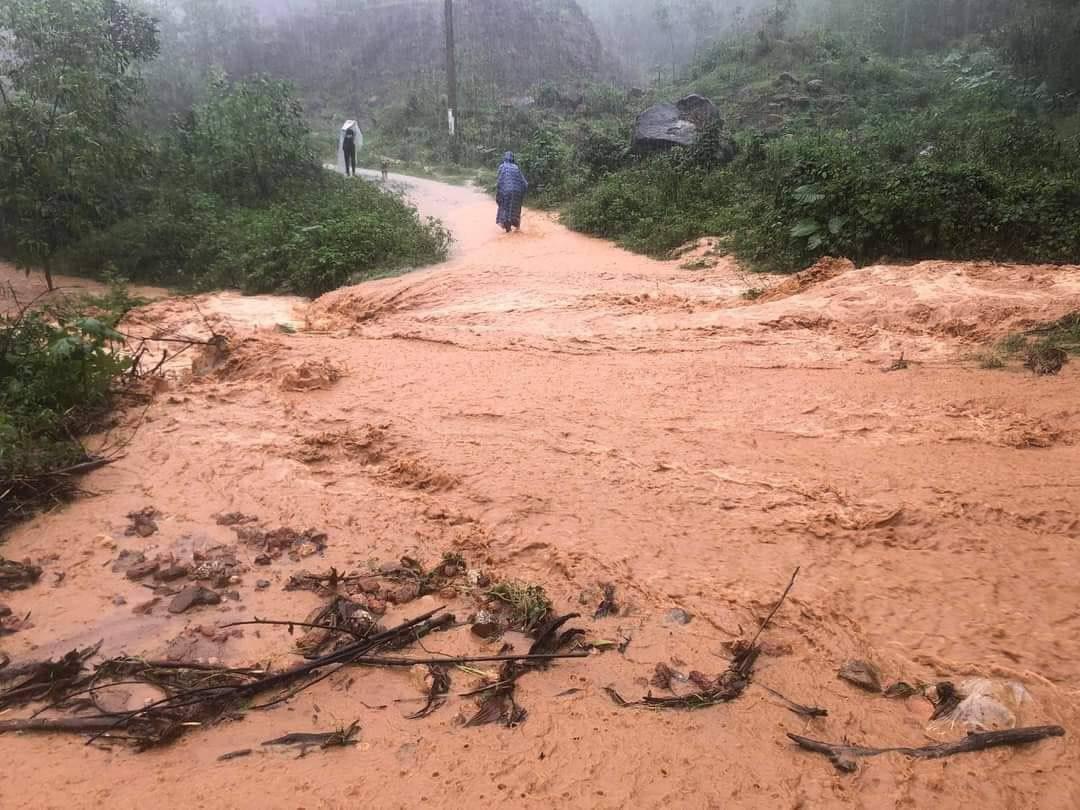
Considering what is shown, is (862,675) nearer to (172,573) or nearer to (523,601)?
(523,601)

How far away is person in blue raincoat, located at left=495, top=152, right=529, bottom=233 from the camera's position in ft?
41.2

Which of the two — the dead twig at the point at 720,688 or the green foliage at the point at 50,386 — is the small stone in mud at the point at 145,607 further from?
the dead twig at the point at 720,688

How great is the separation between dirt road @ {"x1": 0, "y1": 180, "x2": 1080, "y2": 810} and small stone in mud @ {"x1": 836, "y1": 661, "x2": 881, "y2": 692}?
7cm

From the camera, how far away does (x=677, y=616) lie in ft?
10.6

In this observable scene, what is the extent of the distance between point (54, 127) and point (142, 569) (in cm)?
894

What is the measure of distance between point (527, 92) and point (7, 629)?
30.3 meters

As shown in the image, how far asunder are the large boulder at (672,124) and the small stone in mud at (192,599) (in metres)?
14.4

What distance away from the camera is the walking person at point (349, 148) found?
16.9 m

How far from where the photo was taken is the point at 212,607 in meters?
3.33

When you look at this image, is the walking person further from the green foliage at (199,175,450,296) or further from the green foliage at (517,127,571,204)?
the green foliage at (199,175,450,296)

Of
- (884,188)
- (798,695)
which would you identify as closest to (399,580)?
(798,695)

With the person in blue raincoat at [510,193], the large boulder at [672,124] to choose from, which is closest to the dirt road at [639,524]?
the person in blue raincoat at [510,193]

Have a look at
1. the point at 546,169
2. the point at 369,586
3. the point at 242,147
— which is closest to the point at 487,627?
the point at 369,586

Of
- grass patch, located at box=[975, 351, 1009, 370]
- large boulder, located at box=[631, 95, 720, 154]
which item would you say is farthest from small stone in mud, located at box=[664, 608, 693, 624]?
large boulder, located at box=[631, 95, 720, 154]
